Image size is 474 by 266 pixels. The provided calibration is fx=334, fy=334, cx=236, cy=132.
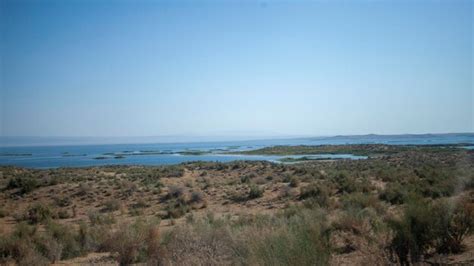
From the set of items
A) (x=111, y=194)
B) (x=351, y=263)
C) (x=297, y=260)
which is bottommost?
(x=111, y=194)

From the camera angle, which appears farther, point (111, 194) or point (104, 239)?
point (111, 194)

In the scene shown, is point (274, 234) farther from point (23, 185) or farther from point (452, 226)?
point (23, 185)

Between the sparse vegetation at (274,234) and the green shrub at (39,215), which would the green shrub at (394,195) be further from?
the green shrub at (39,215)

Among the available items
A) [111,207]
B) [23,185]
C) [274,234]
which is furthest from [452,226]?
[23,185]

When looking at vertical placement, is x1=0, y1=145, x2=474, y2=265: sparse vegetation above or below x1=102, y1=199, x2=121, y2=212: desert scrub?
above

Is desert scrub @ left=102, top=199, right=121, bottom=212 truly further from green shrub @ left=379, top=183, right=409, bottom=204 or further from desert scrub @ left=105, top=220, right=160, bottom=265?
green shrub @ left=379, top=183, right=409, bottom=204

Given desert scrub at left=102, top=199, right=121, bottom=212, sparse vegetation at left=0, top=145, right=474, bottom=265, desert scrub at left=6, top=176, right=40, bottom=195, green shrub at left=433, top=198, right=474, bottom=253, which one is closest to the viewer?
sparse vegetation at left=0, top=145, right=474, bottom=265

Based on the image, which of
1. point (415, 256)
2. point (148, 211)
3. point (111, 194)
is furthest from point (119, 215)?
point (415, 256)

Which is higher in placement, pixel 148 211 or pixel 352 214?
pixel 352 214

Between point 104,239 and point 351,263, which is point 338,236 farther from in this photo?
point 104,239

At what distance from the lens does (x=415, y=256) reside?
23.1ft

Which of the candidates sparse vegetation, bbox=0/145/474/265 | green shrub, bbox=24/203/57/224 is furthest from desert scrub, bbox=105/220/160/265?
green shrub, bbox=24/203/57/224

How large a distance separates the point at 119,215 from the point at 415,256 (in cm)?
1677

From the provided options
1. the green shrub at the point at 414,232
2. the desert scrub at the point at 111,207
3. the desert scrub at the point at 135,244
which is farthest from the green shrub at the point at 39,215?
the green shrub at the point at 414,232
